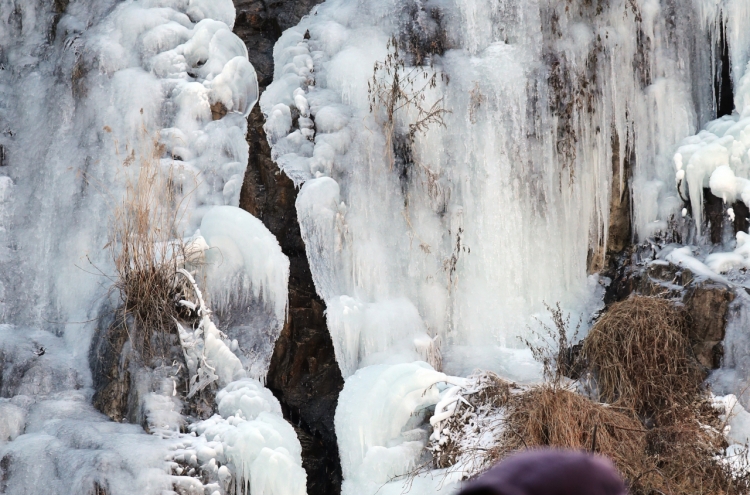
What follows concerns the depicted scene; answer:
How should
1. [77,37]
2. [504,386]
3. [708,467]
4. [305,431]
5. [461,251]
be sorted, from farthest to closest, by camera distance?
[77,37]
[461,251]
[305,431]
[504,386]
[708,467]

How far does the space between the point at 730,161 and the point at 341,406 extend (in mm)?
3242

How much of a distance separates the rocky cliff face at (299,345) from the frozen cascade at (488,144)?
0.59 ft

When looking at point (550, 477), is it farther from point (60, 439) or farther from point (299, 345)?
point (299, 345)

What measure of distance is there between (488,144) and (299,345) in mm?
2097

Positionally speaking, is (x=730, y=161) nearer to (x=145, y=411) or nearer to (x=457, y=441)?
(x=457, y=441)

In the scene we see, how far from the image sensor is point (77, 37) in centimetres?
690

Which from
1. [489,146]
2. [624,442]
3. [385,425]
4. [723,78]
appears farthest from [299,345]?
[723,78]

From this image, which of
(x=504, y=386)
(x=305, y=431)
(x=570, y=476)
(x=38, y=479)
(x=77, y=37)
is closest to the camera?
(x=570, y=476)

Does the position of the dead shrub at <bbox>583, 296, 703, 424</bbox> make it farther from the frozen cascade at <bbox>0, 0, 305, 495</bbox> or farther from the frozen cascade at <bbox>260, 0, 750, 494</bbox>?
the frozen cascade at <bbox>0, 0, 305, 495</bbox>

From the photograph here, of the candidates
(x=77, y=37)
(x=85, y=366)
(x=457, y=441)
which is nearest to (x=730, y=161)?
(x=457, y=441)

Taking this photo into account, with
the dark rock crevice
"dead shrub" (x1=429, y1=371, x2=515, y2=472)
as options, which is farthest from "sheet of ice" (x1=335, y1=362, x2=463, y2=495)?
the dark rock crevice

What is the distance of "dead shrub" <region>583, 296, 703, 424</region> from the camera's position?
523 cm

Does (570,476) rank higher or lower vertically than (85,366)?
higher

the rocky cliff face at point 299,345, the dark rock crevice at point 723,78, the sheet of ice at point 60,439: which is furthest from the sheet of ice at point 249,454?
the dark rock crevice at point 723,78
